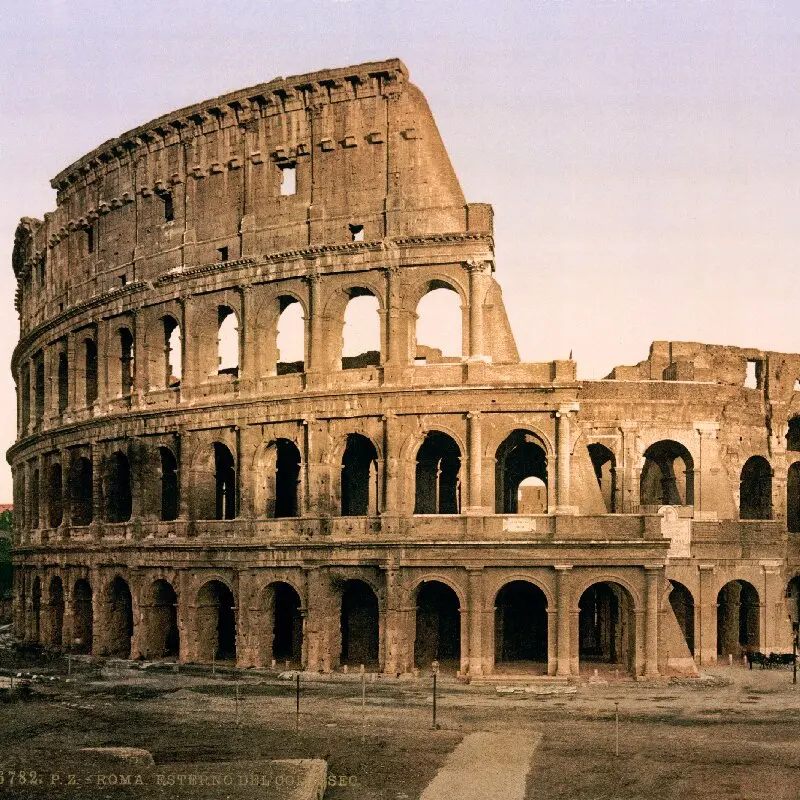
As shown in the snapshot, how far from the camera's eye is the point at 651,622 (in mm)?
28984

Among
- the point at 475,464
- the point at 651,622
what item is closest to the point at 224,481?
the point at 475,464

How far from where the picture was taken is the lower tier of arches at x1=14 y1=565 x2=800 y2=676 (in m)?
29.3

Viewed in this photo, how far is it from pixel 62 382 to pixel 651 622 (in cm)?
2502

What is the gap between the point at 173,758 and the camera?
784 inches

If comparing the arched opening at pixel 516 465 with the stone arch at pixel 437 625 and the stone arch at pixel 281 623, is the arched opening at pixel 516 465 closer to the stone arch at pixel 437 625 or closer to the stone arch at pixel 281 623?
the stone arch at pixel 437 625

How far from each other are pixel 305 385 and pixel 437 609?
8.19m

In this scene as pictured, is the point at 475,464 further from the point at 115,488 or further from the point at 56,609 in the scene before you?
the point at 56,609

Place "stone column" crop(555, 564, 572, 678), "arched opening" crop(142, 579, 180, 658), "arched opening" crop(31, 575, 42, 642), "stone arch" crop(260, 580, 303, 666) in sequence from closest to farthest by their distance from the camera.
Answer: "stone column" crop(555, 564, 572, 678), "stone arch" crop(260, 580, 303, 666), "arched opening" crop(142, 579, 180, 658), "arched opening" crop(31, 575, 42, 642)

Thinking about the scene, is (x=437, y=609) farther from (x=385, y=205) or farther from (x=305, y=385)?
(x=385, y=205)

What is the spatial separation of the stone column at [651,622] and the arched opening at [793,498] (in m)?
13.9

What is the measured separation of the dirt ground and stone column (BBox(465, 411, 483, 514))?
5178mm

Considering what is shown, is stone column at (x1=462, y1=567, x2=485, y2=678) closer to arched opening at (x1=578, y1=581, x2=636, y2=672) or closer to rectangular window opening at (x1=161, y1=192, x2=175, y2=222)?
arched opening at (x1=578, y1=581, x2=636, y2=672)

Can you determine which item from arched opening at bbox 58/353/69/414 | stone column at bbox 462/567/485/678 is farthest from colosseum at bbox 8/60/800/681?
arched opening at bbox 58/353/69/414

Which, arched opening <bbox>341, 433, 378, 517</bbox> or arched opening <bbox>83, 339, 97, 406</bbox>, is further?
arched opening <bbox>83, 339, 97, 406</bbox>
